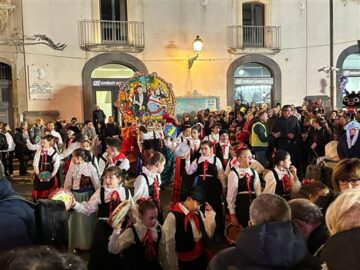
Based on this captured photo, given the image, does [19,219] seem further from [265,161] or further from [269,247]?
[265,161]

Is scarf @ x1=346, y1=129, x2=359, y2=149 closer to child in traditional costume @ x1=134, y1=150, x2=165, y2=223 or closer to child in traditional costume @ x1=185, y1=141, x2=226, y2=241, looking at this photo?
child in traditional costume @ x1=185, y1=141, x2=226, y2=241

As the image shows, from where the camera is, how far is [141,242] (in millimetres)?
4301

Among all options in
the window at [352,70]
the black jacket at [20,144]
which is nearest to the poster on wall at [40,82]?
the black jacket at [20,144]

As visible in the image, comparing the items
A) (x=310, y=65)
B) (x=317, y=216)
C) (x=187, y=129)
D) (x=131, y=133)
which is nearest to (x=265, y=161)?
(x=187, y=129)

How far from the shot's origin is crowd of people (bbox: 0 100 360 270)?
2.35m

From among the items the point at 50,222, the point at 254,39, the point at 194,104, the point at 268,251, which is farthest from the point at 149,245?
the point at 254,39

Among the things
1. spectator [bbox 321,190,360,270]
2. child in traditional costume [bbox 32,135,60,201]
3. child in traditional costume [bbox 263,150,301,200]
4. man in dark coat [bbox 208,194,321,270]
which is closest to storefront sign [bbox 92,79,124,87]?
child in traditional costume [bbox 32,135,60,201]

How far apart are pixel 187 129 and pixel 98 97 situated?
9.80m

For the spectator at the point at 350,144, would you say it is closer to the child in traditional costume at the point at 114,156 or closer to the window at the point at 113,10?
the child in traditional costume at the point at 114,156

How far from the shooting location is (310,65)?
2069cm

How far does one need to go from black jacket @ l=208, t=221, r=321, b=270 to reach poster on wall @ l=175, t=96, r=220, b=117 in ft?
53.1

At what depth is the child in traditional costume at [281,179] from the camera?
5.48 meters

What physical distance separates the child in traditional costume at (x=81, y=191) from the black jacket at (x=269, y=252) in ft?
13.0

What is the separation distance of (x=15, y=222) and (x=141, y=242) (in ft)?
6.19
